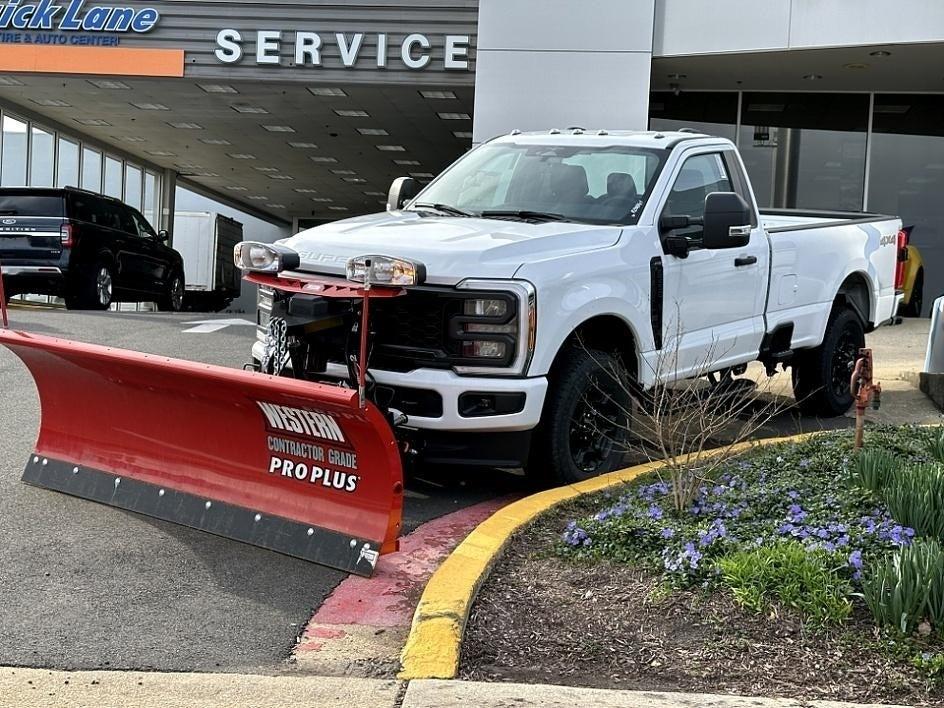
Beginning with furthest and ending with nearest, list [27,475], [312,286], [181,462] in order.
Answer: [27,475]
[181,462]
[312,286]

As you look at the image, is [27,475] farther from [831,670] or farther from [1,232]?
[1,232]

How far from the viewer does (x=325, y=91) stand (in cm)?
2067

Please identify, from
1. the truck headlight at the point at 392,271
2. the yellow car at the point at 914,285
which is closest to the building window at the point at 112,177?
the yellow car at the point at 914,285

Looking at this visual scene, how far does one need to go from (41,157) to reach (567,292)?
23.7 m

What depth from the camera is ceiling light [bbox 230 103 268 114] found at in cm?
2291

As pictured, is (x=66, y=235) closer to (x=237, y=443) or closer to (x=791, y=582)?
(x=237, y=443)

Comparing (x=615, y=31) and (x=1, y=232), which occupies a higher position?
(x=615, y=31)

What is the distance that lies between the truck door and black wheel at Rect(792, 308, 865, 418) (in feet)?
3.84

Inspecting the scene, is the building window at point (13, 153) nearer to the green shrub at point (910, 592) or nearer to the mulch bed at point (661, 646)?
the mulch bed at point (661, 646)

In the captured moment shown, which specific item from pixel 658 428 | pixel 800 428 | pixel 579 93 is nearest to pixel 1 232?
pixel 579 93

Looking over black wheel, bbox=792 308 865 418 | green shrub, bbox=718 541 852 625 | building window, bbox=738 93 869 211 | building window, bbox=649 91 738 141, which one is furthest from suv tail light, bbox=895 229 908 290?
building window, bbox=649 91 738 141

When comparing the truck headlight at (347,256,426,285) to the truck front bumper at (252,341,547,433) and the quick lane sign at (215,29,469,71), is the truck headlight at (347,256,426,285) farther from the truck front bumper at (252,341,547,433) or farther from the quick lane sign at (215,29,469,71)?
the quick lane sign at (215,29,469,71)

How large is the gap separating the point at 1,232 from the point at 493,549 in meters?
13.0

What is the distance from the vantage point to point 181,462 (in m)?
5.43
